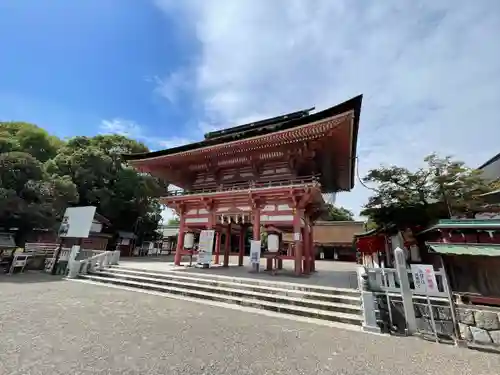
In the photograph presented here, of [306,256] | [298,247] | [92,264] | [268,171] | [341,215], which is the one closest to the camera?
[298,247]

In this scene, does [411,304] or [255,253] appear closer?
[411,304]

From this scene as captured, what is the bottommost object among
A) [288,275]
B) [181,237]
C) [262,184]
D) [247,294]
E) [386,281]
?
[247,294]

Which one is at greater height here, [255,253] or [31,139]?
[31,139]

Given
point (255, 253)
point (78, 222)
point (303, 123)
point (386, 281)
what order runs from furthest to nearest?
point (78, 222)
point (255, 253)
point (303, 123)
point (386, 281)

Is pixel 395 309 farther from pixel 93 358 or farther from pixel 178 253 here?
pixel 178 253

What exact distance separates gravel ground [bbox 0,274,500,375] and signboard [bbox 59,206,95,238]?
20.2 ft

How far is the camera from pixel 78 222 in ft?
40.8

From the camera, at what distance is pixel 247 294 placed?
7.59 meters

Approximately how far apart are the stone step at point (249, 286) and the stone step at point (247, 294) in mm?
71

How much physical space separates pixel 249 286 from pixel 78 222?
9714mm

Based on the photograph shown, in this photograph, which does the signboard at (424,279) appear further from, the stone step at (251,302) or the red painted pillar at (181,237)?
the red painted pillar at (181,237)

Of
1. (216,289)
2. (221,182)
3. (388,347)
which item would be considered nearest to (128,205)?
(221,182)

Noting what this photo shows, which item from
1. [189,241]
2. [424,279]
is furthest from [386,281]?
[189,241]

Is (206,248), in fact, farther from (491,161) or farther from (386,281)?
(491,161)
